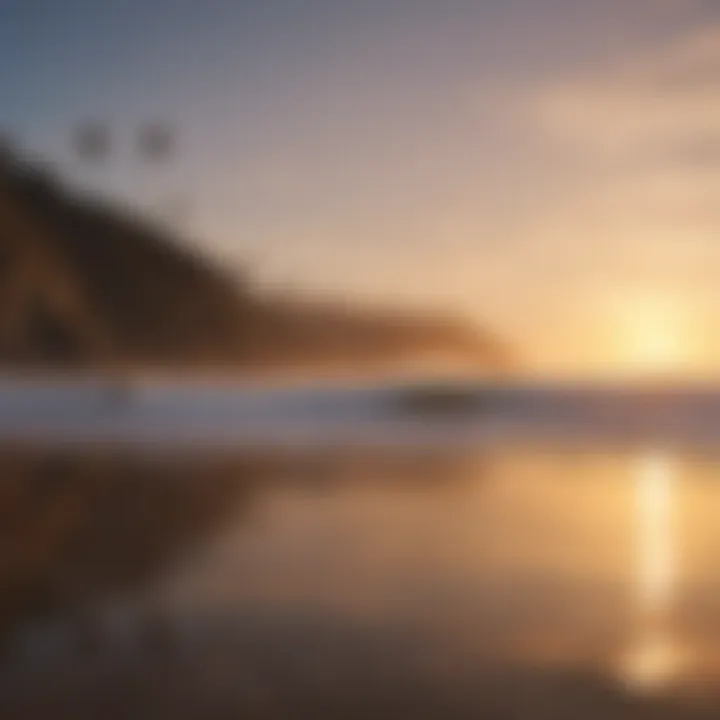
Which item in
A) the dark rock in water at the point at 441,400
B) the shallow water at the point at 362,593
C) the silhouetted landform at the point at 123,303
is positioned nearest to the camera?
the shallow water at the point at 362,593

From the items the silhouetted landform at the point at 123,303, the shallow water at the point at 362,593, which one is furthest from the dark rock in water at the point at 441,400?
the shallow water at the point at 362,593

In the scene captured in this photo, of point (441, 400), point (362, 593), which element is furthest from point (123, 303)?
point (362, 593)

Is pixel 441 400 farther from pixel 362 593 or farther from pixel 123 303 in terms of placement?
A: pixel 362 593

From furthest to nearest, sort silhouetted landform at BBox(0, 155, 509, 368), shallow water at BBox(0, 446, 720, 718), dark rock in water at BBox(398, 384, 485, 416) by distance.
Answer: silhouetted landform at BBox(0, 155, 509, 368), dark rock in water at BBox(398, 384, 485, 416), shallow water at BBox(0, 446, 720, 718)

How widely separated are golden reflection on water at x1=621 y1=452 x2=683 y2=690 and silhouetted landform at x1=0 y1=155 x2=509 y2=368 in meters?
0.61

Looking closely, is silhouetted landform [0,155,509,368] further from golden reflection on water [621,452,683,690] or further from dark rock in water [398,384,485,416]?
golden reflection on water [621,452,683,690]

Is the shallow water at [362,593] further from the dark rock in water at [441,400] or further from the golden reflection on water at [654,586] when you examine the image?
the dark rock in water at [441,400]

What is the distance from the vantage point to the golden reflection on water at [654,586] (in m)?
0.47

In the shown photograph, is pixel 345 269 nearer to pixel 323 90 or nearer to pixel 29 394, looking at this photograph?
pixel 323 90

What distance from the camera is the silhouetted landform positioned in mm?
1469

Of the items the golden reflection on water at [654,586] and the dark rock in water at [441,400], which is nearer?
the golden reflection on water at [654,586]

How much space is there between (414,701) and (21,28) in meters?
1.26

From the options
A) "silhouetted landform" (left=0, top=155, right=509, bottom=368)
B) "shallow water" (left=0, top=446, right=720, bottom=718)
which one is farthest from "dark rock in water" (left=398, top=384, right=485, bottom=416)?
"shallow water" (left=0, top=446, right=720, bottom=718)

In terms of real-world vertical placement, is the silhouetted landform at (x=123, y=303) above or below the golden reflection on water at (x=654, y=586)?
above
